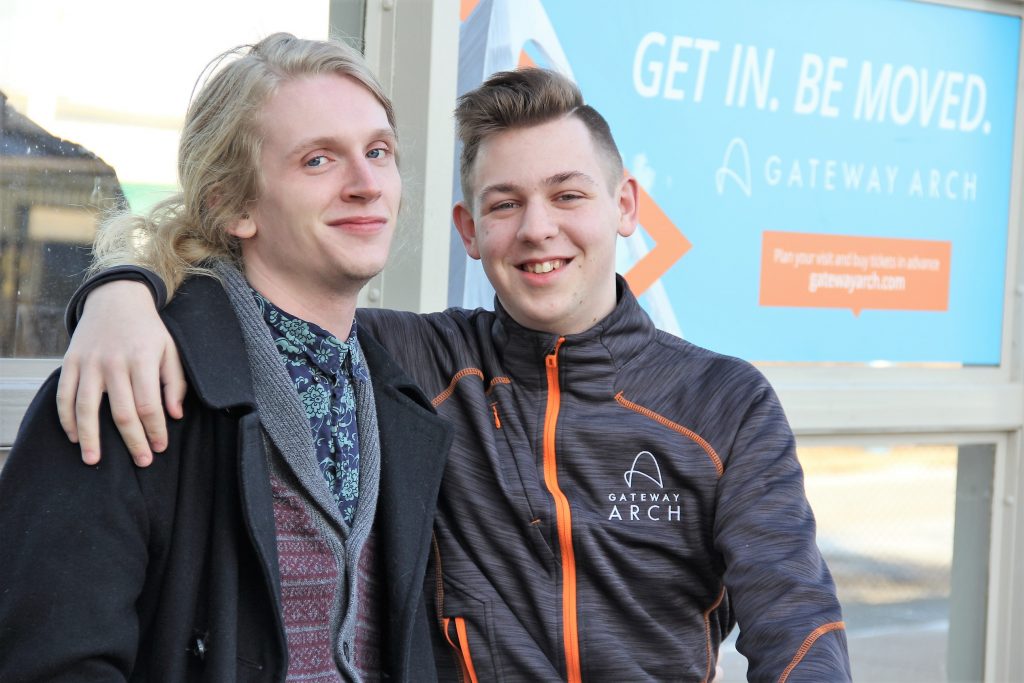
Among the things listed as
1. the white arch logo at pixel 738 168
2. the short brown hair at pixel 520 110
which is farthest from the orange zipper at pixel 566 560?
the white arch logo at pixel 738 168

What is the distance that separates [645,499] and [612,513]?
7cm

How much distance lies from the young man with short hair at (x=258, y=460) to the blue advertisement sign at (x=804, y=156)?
1.28m

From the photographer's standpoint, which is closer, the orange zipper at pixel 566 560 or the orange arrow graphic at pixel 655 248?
the orange zipper at pixel 566 560

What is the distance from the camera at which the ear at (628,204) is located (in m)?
2.56

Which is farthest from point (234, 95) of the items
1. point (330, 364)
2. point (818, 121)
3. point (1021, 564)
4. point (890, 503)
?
point (1021, 564)

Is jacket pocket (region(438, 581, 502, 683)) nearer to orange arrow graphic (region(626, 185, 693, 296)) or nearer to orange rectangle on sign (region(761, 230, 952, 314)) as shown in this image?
orange arrow graphic (region(626, 185, 693, 296))

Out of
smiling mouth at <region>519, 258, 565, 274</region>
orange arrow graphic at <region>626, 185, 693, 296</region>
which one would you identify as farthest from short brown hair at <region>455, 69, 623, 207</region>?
orange arrow graphic at <region>626, 185, 693, 296</region>

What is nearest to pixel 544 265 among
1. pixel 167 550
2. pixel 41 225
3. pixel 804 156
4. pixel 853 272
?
pixel 167 550

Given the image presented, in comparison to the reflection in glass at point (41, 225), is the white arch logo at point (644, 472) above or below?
below

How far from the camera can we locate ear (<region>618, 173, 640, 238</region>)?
2.56m

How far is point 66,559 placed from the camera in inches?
66.4

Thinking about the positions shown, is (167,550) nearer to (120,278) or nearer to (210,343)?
(210,343)

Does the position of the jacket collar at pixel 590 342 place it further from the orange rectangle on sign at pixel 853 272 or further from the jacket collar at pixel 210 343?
the orange rectangle on sign at pixel 853 272

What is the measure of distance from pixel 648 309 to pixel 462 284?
1.98ft
